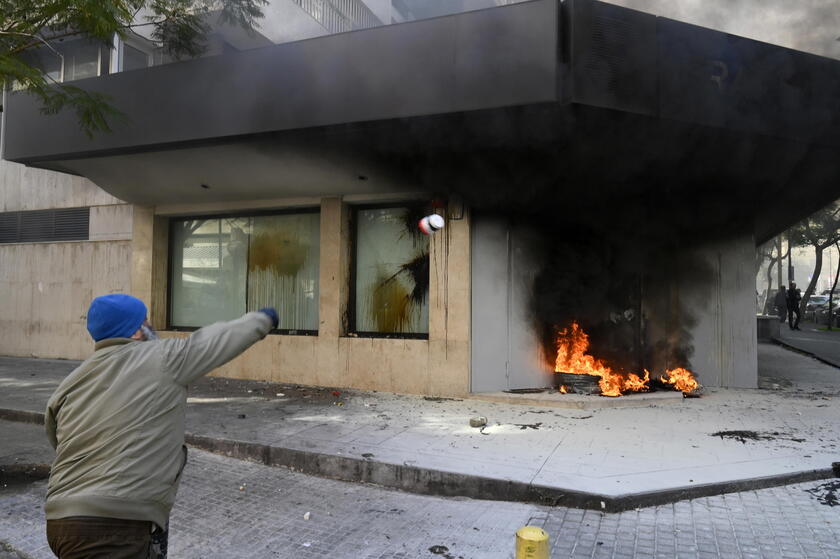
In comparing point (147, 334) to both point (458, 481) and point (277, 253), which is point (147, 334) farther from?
point (277, 253)

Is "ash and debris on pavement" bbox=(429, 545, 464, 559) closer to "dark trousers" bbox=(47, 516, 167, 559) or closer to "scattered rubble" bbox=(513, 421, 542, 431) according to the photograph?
"dark trousers" bbox=(47, 516, 167, 559)

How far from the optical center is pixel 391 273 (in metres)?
8.52

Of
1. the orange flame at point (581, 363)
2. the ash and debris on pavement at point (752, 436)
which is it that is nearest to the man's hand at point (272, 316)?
the ash and debris on pavement at point (752, 436)

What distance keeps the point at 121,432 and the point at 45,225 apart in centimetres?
1182

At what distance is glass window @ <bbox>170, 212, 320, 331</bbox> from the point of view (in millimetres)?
9086

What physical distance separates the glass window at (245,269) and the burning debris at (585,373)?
4047 mm

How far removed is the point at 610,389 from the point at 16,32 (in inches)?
333

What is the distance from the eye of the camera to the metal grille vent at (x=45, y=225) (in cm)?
1103

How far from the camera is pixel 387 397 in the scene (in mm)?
7719

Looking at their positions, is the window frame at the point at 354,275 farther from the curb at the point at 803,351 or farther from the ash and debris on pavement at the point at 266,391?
the curb at the point at 803,351

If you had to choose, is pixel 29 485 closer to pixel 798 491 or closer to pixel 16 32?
pixel 16 32

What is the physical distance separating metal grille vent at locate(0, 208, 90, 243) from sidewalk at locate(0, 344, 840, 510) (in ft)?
12.9

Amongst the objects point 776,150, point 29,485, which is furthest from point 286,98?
point 776,150

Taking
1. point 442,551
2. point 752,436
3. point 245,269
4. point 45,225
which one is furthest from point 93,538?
point 45,225
